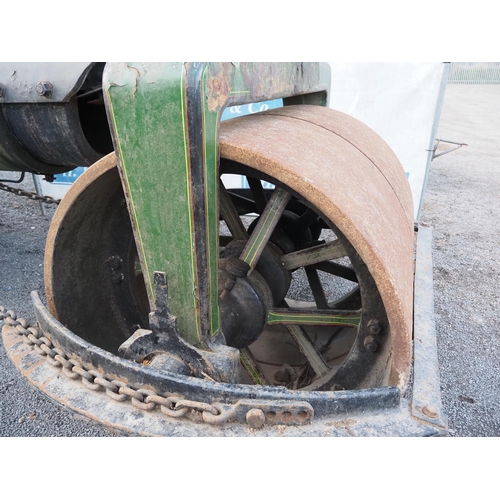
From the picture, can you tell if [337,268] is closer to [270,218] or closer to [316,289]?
[316,289]

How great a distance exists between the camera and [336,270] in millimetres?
2354

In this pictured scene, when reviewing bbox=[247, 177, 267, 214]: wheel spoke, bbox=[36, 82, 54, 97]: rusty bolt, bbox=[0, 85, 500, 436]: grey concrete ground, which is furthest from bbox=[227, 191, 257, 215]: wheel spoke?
bbox=[0, 85, 500, 436]: grey concrete ground

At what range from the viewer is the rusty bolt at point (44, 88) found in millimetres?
1720

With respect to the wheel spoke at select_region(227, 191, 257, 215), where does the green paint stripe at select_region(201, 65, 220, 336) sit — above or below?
above

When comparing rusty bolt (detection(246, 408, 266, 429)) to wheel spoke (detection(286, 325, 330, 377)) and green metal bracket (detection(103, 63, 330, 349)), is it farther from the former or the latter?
wheel spoke (detection(286, 325, 330, 377))

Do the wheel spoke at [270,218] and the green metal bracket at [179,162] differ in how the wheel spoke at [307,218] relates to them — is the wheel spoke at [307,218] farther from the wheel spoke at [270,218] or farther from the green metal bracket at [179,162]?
the green metal bracket at [179,162]

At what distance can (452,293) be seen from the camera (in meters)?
3.04

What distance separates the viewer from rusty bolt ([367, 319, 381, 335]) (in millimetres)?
1473

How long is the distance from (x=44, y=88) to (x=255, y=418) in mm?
1468

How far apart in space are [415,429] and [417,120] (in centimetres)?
336

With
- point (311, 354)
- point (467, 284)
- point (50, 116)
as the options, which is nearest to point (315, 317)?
point (311, 354)

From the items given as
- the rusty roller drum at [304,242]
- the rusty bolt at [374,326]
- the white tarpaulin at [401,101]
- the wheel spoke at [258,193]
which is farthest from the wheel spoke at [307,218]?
the white tarpaulin at [401,101]

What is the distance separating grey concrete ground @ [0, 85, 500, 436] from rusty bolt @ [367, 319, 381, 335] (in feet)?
1.79

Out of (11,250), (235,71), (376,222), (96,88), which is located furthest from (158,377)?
(11,250)
